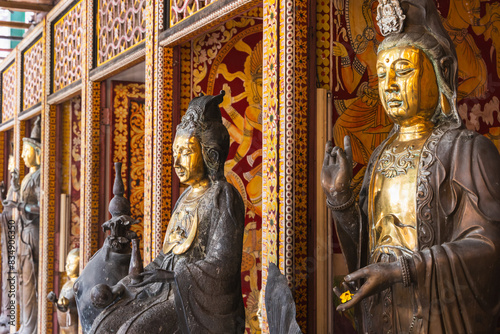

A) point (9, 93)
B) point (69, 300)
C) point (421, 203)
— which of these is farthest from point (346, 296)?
point (9, 93)

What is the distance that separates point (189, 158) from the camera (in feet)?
11.8

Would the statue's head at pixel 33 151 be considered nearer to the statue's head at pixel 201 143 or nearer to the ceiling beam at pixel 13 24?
the ceiling beam at pixel 13 24

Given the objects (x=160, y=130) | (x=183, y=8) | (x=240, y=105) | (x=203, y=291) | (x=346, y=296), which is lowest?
(x=203, y=291)

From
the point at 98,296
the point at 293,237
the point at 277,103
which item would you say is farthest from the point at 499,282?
the point at 98,296

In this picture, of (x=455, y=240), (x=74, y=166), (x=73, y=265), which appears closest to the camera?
(x=455, y=240)

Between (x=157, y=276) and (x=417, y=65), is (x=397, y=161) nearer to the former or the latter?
(x=417, y=65)

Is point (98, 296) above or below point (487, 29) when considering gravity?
below

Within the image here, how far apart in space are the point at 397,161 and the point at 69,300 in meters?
4.28

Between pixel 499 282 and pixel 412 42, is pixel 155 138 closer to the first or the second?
pixel 412 42

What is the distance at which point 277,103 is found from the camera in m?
3.49

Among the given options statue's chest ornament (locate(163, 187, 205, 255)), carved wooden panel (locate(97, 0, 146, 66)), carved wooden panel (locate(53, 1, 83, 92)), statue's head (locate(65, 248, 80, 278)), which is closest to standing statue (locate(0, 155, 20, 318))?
carved wooden panel (locate(53, 1, 83, 92))

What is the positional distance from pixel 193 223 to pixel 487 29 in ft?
6.58

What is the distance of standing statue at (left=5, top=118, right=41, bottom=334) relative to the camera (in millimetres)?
8703

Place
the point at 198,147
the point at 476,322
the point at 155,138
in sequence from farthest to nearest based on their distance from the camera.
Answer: the point at 155,138
the point at 198,147
the point at 476,322
